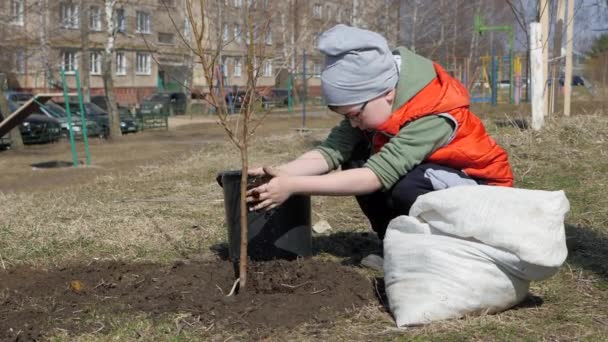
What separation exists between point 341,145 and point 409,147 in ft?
2.23

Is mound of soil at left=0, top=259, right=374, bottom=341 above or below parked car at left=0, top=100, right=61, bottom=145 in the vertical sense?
below

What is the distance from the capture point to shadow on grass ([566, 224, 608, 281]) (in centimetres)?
351

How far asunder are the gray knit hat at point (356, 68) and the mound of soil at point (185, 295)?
768mm

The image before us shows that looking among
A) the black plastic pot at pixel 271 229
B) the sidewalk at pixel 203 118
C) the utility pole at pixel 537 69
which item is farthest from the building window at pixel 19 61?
the black plastic pot at pixel 271 229

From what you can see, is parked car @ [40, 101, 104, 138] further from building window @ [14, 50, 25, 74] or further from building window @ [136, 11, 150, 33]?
building window @ [14, 50, 25, 74]

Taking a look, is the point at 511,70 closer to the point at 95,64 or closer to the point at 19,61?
the point at 19,61

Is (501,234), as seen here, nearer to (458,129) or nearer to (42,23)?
(458,129)

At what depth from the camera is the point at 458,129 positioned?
3053mm

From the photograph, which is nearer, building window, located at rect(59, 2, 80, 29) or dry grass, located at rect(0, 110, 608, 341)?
dry grass, located at rect(0, 110, 608, 341)

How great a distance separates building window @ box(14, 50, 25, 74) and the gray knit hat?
25.0 meters

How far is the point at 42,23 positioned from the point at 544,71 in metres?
21.7

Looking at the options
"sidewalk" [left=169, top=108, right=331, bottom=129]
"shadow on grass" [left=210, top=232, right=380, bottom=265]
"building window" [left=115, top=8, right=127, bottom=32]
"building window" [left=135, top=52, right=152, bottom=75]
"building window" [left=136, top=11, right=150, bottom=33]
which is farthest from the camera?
"building window" [left=135, top=52, right=152, bottom=75]

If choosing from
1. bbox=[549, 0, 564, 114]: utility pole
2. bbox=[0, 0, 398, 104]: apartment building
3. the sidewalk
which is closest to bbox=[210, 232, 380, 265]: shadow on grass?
bbox=[549, 0, 564, 114]: utility pole

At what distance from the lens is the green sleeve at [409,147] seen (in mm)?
2982
